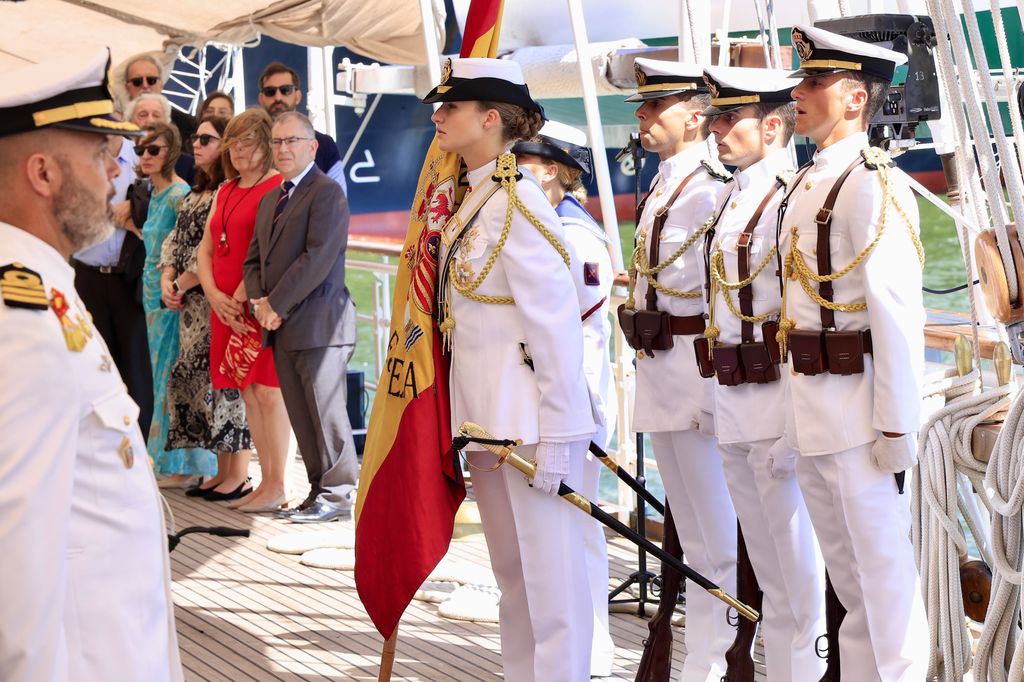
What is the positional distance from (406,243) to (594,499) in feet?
3.20

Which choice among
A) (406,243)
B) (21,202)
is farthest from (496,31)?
(21,202)

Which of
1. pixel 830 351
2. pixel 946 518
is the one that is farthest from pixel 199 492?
pixel 830 351

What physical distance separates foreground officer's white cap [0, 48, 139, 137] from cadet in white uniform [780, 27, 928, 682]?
5.52 ft

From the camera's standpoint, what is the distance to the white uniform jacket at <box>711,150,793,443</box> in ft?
10.7

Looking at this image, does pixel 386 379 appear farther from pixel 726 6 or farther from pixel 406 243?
pixel 726 6

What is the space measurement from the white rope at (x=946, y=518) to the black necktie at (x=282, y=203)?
3.08 meters

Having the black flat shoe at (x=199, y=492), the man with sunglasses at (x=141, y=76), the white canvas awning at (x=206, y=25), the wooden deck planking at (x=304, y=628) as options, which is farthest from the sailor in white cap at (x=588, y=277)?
the man with sunglasses at (x=141, y=76)

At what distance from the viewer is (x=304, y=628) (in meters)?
4.29

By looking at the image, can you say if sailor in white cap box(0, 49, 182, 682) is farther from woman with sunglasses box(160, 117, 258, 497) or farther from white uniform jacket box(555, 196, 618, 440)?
woman with sunglasses box(160, 117, 258, 497)

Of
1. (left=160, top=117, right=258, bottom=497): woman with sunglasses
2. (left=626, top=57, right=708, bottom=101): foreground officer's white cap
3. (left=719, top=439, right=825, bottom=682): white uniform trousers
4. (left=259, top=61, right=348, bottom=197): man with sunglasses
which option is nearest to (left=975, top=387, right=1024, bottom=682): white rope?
(left=719, top=439, right=825, bottom=682): white uniform trousers

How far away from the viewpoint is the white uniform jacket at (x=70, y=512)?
1.56m

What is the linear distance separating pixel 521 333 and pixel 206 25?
20.5 ft

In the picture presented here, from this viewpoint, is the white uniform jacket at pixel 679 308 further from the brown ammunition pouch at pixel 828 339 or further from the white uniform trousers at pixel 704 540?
the brown ammunition pouch at pixel 828 339

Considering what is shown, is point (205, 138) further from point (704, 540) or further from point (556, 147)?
point (704, 540)
